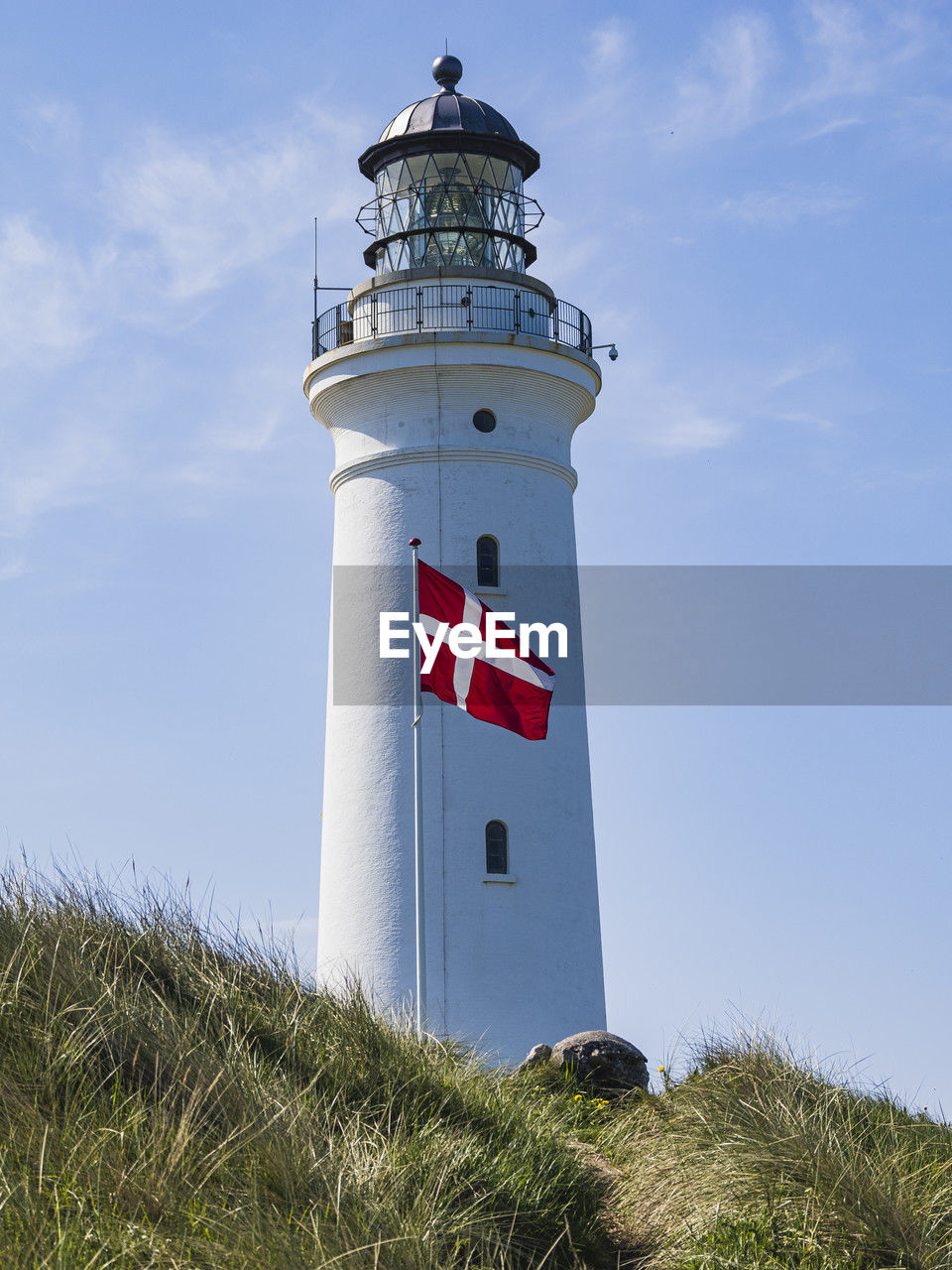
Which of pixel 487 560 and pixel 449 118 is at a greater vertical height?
pixel 449 118

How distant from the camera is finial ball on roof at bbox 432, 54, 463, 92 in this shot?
24.0 meters

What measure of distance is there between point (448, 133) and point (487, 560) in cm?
671

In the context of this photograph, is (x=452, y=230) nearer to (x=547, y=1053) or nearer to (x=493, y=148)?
(x=493, y=148)

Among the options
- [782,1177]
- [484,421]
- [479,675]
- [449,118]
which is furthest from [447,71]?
[782,1177]

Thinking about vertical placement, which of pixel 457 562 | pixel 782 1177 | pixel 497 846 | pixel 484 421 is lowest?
pixel 782 1177

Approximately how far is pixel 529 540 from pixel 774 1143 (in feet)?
41.6

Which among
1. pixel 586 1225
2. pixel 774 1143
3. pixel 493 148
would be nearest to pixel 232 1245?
pixel 586 1225

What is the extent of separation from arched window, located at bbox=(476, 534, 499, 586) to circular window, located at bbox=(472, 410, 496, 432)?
5.24 ft

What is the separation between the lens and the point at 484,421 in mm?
21531

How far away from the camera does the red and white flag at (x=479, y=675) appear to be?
58.9 ft

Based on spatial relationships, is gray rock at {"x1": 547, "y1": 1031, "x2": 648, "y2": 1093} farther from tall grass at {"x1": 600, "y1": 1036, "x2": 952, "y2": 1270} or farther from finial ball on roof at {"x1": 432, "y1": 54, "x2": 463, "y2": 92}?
finial ball on roof at {"x1": 432, "y1": 54, "x2": 463, "y2": 92}

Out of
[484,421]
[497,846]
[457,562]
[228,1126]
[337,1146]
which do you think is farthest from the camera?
[484,421]

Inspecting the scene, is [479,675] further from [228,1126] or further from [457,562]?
[228,1126]

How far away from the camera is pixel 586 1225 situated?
30.0ft
